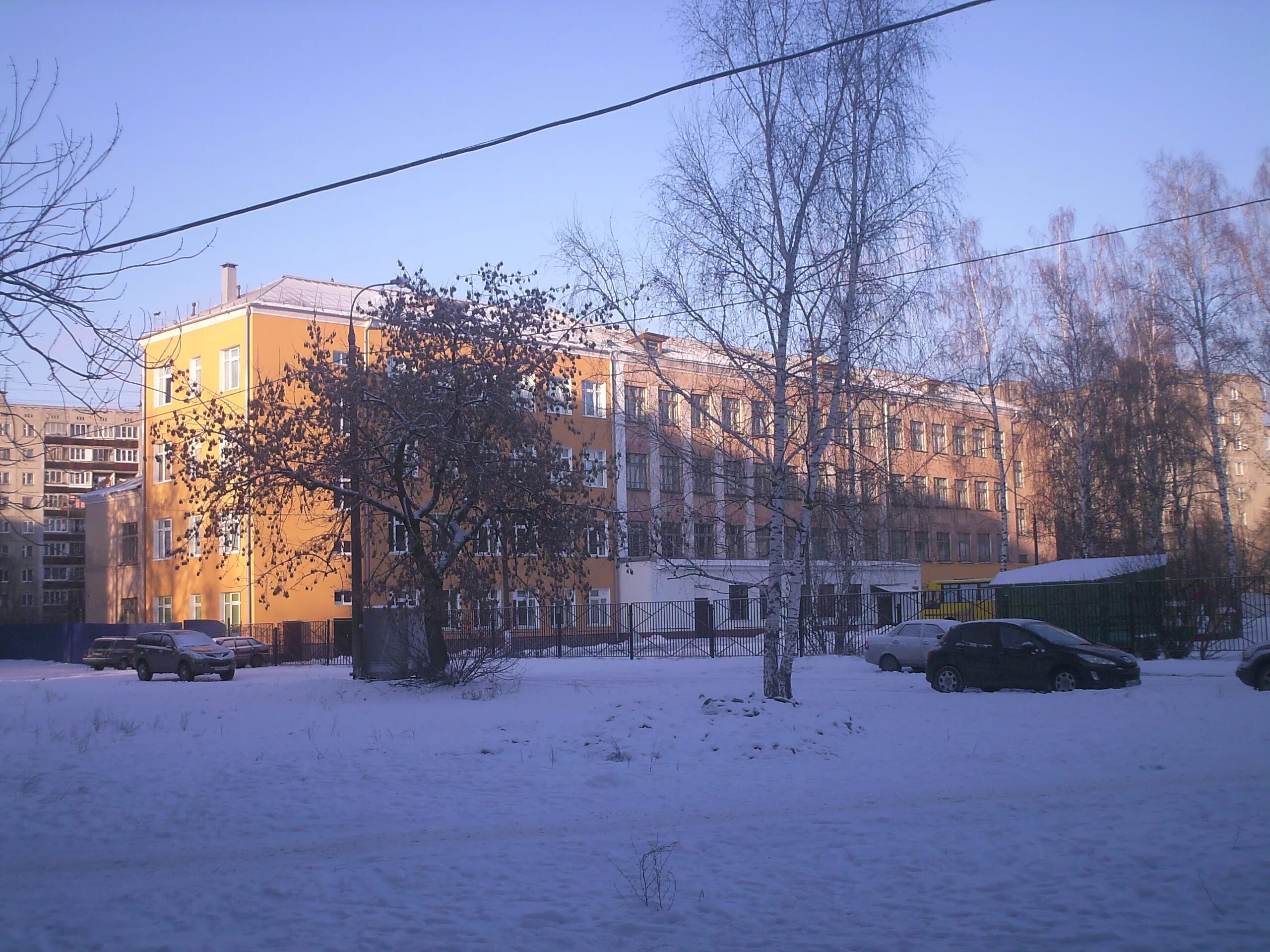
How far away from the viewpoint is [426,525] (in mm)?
23641

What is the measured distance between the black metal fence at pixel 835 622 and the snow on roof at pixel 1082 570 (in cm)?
160

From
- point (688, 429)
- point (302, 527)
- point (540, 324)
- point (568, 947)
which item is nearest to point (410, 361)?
point (540, 324)

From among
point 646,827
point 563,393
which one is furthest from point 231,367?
point 646,827

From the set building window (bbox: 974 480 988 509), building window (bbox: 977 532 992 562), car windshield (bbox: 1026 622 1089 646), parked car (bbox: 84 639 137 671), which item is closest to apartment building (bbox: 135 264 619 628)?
parked car (bbox: 84 639 137 671)

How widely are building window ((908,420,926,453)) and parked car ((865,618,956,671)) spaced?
4.86 metres

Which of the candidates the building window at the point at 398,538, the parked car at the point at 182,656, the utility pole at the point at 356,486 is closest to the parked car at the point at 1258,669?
the building window at the point at 398,538

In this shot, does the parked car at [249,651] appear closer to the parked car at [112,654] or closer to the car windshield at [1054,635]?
the parked car at [112,654]

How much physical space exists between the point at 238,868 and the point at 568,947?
10.5ft

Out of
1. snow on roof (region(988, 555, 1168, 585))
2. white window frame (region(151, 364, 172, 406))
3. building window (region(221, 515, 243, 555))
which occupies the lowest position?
snow on roof (region(988, 555, 1168, 585))

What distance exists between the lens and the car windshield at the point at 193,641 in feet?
109

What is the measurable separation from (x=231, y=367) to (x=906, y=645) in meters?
32.0

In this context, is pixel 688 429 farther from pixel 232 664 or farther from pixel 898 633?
pixel 232 664

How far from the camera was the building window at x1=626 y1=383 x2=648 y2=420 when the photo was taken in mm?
18578

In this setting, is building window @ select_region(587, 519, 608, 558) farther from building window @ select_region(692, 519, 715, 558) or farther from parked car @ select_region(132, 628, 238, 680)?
parked car @ select_region(132, 628, 238, 680)
